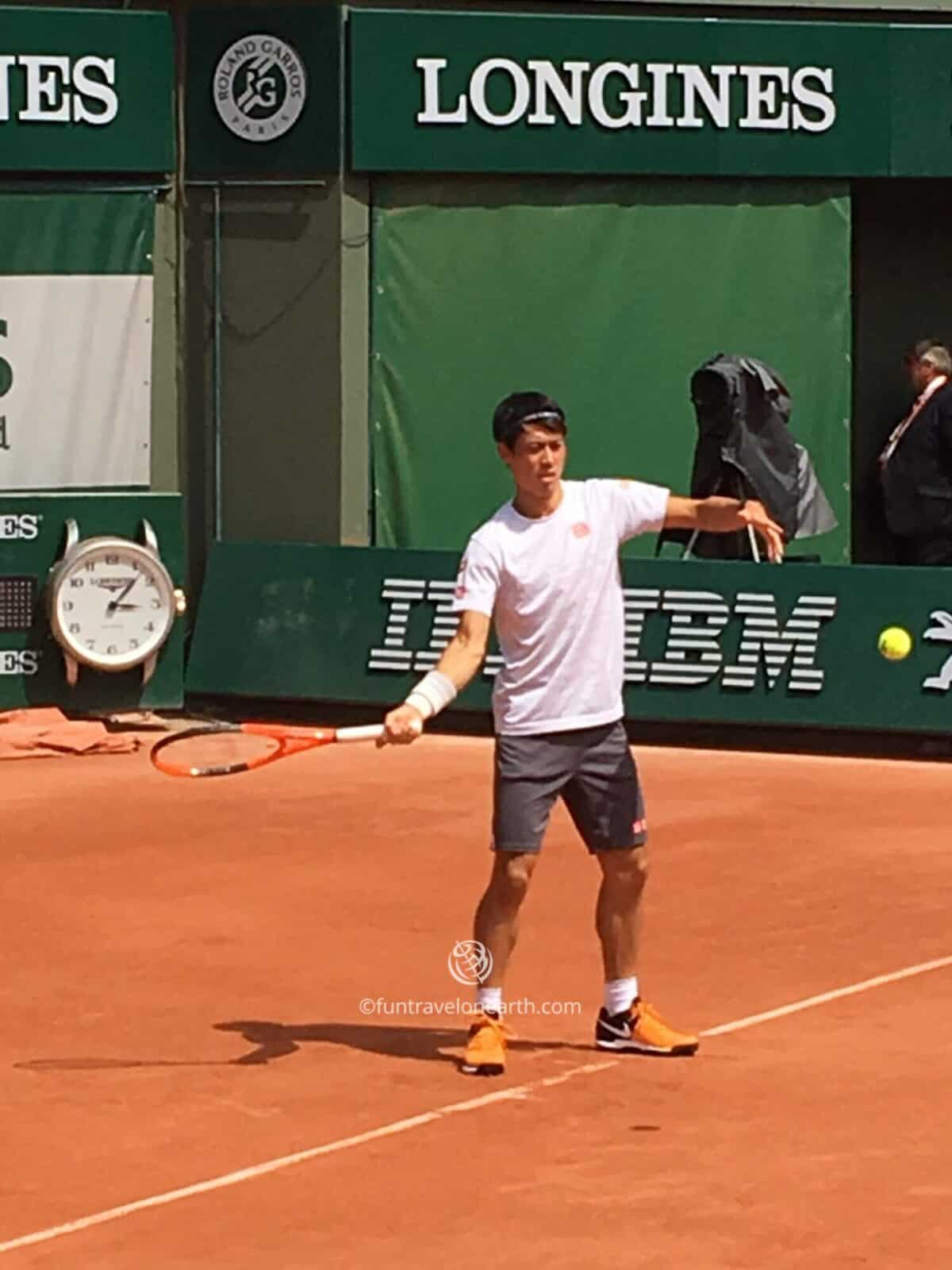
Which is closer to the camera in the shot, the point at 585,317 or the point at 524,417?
the point at 524,417

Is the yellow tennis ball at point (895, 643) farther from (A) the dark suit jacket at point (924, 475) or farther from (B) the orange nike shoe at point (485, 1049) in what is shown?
(B) the orange nike shoe at point (485, 1049)

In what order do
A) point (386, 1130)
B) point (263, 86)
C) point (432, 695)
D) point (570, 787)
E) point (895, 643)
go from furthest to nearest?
1. point (263, 86)
2. point (895, 643)
3. point (570, 787)
4. point (432, 695)
5. point (386, 1130)

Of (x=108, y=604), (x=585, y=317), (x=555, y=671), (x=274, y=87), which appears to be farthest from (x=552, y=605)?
(x=585, y=317)

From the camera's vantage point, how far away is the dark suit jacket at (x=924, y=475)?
17547 millimetres

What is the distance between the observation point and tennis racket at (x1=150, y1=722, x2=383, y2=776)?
7.91 metres

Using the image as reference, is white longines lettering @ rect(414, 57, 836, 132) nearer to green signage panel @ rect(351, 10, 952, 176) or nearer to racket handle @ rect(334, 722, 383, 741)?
green signage panel @ rect(351, 10, 952, 176)

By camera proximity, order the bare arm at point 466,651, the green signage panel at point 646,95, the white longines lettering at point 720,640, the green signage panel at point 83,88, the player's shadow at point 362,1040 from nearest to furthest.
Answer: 1. the bare arm at point 466,651
2. the player's shadow at point 362,1040
3. the white longines lettering at point 720,640
4. the green signage panel at point 83,88
5. the green signage panel at point 646,95

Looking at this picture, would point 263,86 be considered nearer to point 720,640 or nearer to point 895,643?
point 720,640

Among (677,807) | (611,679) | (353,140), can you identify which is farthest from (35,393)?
(611,679)

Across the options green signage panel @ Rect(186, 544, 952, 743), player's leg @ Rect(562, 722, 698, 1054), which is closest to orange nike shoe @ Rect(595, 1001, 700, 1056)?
player's leg @ Rect(562, 722, 698, 1054)

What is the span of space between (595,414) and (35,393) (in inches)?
148

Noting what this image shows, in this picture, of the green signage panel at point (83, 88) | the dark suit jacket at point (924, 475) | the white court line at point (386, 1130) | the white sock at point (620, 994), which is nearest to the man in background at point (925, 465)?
the dark suit jacket at point (924, 475)

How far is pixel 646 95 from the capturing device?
1823cm

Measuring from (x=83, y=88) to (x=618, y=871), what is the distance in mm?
9988
